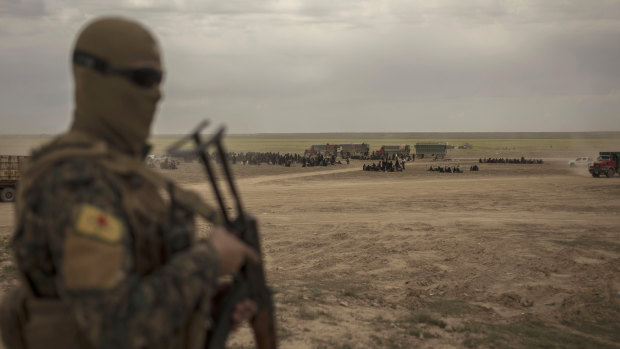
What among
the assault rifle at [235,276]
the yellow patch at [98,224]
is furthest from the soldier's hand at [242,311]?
the yellow patch at [98,224]

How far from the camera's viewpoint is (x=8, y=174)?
18641mm

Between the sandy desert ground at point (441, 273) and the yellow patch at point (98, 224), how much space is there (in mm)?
4343

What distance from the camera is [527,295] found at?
7.73 m

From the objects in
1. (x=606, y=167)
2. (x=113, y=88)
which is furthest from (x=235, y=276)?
(x=606, y=167)

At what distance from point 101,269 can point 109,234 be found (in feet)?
0.31

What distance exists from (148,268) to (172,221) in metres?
0.17

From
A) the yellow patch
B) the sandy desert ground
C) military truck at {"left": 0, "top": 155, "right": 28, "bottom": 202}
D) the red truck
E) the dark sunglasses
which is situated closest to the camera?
the yellow patch

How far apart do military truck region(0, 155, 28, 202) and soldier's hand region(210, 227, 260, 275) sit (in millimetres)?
19296

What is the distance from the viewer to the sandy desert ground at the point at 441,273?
6160mm

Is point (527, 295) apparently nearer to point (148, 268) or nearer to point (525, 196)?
point (148, 268)

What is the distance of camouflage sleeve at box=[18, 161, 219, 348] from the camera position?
1361mm

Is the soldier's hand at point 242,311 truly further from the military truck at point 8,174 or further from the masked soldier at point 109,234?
the military truck at point 8,174

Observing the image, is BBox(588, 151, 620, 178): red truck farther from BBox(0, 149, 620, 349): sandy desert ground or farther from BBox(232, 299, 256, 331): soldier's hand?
BBox(232, 299, 256, 331): soldier's hand

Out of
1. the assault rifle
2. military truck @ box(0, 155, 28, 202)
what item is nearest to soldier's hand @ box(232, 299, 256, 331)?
the assault rifle
